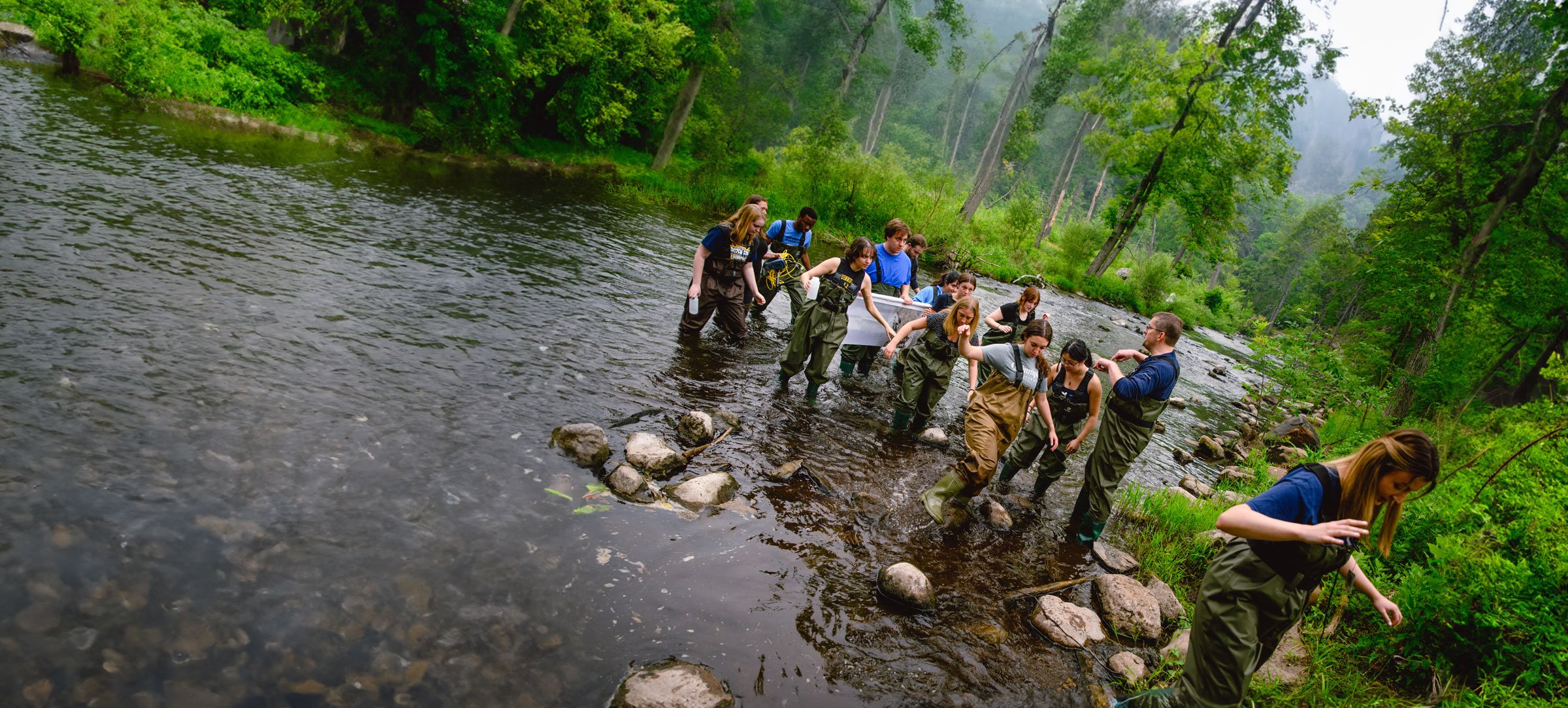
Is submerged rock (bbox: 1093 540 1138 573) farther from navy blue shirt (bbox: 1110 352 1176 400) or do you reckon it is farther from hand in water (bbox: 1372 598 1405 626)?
hand in water (bbox: 1372 598 1405 626)

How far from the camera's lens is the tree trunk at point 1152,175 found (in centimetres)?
Answer: 2422

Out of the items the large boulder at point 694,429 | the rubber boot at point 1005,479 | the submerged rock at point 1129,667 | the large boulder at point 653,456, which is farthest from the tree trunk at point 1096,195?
the large boulder at point 653,456

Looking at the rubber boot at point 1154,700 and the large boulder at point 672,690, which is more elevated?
the rubber boot at point 1154,700

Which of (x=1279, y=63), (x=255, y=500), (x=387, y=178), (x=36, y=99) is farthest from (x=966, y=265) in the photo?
(x=36, y=99)

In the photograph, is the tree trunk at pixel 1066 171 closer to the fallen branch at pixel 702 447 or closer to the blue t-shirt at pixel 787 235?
the blue t-shirt at pixel 787 235

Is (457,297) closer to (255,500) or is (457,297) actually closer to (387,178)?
(255,500)

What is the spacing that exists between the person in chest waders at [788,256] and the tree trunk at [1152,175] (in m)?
22.5

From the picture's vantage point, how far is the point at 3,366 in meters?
4.91

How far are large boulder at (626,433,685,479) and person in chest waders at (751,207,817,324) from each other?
4.00 m

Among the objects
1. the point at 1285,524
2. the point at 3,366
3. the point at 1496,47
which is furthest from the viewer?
the point at 1496,47

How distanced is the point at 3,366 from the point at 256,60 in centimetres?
1862

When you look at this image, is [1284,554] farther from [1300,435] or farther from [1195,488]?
[1300,435]

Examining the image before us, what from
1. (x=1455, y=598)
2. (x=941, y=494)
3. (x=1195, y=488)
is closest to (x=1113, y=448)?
(x=941, y=494)

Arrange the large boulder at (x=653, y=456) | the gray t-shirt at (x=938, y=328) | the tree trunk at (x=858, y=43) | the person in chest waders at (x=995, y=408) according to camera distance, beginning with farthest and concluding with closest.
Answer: the tree trunk at (x=858, y=43)
the gray t-shirt at (x=938, y=328)
the person in chest waders at (x=995, y=408)
the large boulder at (x=653, y=456)
